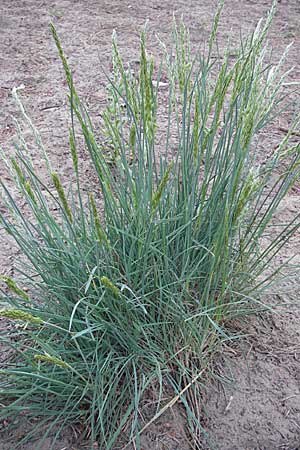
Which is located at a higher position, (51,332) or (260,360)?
(51,332)

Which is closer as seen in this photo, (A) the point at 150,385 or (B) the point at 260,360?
(A) the point at 150,385

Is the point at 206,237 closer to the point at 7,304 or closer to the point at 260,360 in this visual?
the point at 260,360

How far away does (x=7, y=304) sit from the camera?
1.83m

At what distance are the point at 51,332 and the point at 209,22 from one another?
3.35 meters

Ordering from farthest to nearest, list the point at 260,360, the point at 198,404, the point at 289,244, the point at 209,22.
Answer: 1. the point at 209,22
2. the point at 289,244
3. the point at 260,360
4. the point at 198,404

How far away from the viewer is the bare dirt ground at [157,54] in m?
1.72

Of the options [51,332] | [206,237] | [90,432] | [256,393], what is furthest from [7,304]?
[256,393]

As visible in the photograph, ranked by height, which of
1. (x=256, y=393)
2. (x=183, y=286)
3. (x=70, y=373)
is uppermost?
(x=183, y=286)

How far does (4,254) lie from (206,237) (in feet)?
3.15

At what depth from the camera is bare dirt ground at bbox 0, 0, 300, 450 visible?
1.72 meters

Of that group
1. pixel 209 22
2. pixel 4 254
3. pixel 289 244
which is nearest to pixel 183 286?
pixel 289 244

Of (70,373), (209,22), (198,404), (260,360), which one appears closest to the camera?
(70,373)

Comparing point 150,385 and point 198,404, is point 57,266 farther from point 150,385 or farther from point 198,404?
point 198,404

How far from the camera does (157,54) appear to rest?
4020 mm
